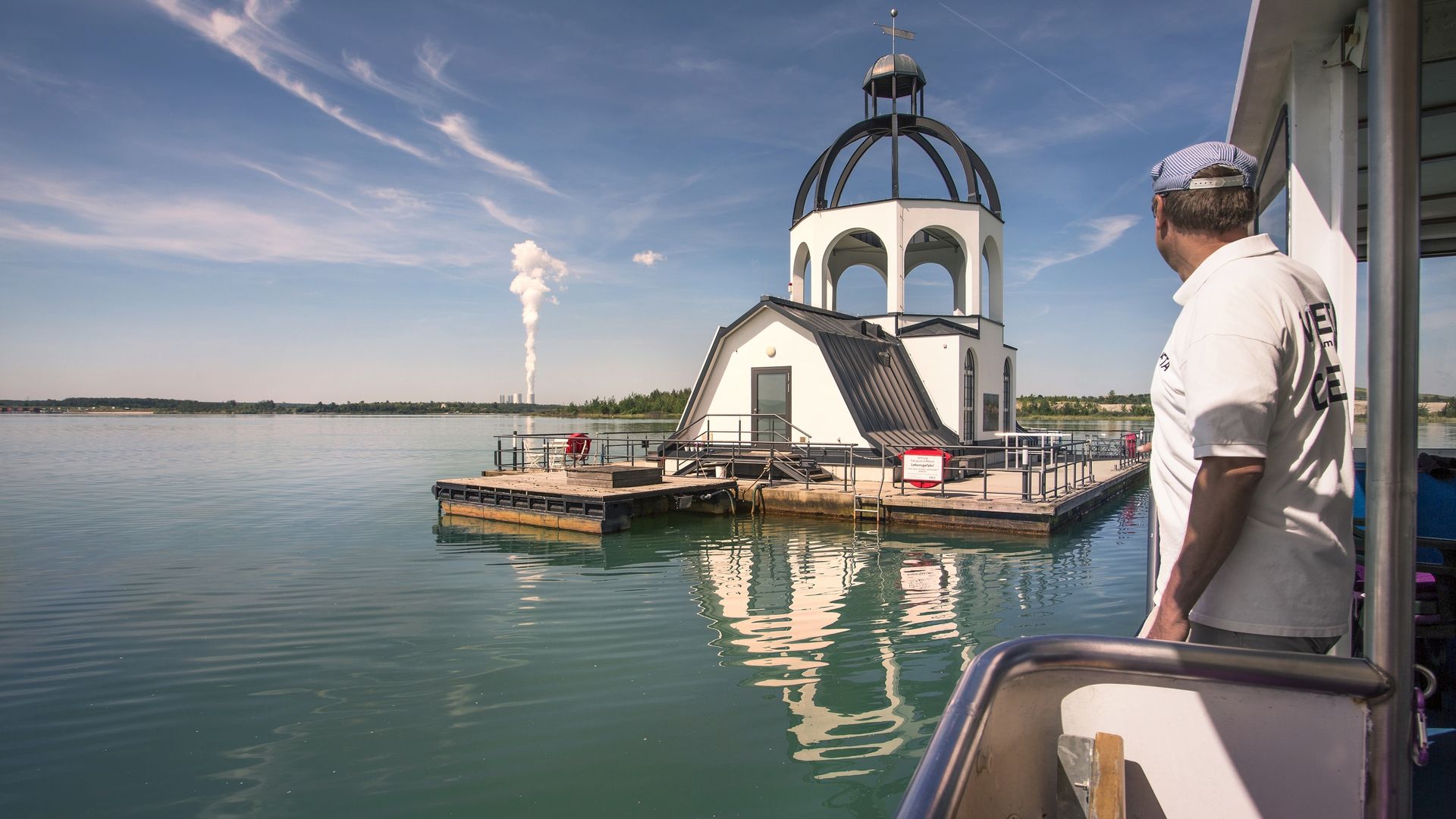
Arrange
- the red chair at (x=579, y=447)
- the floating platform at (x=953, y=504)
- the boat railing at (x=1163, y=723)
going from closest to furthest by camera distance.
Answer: the boat railing at (x=1163, y=723) < the floating platform at (x=953, y=504) < the red chair at (x=579, y=447)

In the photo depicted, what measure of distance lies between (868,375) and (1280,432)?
18.9 meters

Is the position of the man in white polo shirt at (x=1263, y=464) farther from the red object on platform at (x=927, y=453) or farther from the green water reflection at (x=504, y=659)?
the red object on platform at (x=927, y=453)

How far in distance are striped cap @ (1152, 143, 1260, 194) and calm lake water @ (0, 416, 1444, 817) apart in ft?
13.2

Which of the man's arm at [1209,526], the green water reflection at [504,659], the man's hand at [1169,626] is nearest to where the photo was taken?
the man's arm at [1209,526]

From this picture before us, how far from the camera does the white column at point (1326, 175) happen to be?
374 cm

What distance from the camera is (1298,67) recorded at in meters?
3.94

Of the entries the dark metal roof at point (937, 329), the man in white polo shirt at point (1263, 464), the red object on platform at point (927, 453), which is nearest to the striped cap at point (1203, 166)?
the man in white polo shirt at point (1263, 464)

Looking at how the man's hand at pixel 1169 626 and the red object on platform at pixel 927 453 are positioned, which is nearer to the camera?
the man's hand at pixel 1169 626

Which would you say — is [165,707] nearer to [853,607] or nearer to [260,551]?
[853,607]

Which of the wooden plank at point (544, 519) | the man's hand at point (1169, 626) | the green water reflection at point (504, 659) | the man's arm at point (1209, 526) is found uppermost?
the man's arm at point (1209, 526)

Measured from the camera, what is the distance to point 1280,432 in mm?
1901

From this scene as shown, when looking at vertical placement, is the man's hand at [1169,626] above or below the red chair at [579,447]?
above

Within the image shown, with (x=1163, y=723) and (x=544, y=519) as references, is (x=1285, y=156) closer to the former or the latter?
(x=1163, y=723)

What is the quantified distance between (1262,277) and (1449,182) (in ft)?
17.3
